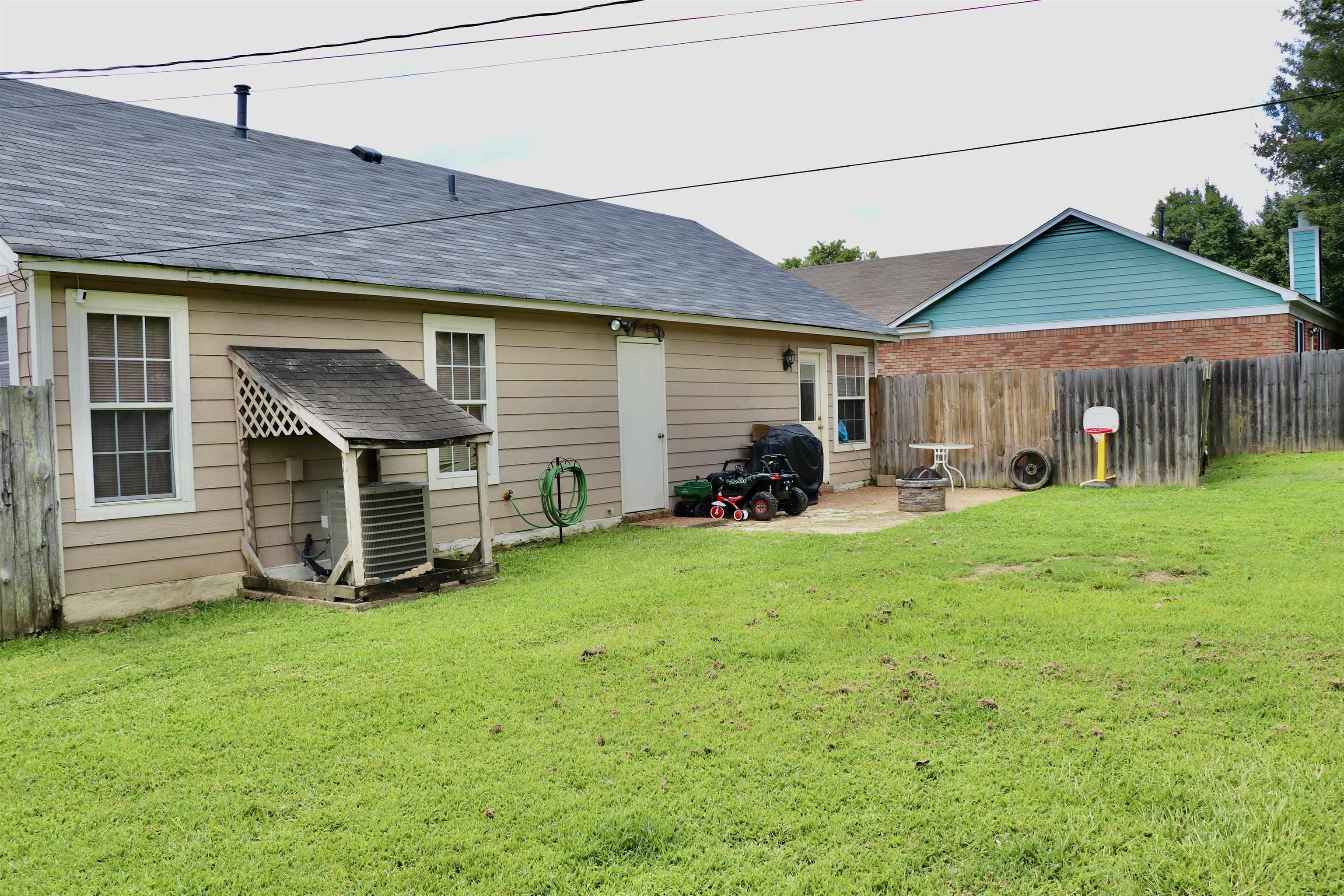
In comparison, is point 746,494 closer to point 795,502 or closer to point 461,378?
point 795,502

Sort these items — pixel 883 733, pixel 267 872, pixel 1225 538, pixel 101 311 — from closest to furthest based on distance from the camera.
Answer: pixel 267 872
pixel 883 733
pixel 101 311
pixel 1225 538

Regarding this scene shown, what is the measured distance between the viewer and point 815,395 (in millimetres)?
15086

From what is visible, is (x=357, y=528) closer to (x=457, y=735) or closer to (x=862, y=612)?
(x=457, y=735)

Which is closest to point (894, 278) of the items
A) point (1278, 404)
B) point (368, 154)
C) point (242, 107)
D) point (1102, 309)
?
point (1102, 309)

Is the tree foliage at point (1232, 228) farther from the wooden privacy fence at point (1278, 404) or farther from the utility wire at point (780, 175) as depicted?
the utility wire at point (780, 175)

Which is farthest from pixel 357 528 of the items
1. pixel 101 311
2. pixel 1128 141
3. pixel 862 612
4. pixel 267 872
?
pixel 1128 141

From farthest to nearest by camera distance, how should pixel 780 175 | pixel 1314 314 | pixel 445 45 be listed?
pixel 1314 314 → pixel 780 175 → pixel 445 45

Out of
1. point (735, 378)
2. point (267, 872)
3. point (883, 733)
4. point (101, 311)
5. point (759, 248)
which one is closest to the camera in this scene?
point (267, 872)

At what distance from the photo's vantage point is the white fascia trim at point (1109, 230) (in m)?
17.8

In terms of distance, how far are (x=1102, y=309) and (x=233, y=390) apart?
1743cm

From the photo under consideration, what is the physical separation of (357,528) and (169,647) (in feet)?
5.30

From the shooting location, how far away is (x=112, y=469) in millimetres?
7062

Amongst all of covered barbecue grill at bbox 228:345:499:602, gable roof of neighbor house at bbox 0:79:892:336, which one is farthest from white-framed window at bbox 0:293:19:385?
covered barbecue grill at bbox 228:345:499:602

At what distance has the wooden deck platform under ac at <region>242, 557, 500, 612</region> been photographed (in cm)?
728
